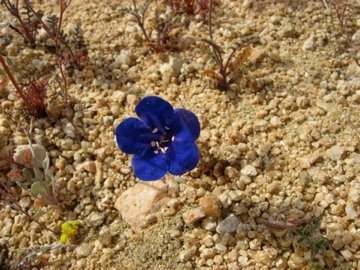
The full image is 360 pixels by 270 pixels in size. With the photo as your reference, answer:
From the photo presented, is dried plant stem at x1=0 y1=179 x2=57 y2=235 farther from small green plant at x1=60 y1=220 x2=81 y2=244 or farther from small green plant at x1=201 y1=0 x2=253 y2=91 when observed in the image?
small green plant at x1=201 y1=0 x2=253 y2=91

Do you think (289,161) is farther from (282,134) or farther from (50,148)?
(50,148)

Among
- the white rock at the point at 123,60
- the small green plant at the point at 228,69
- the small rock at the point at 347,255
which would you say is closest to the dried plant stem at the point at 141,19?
the white rock at the point at 123,60

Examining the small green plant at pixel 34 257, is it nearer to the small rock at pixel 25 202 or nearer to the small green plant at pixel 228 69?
the small rock at pixel 25 202

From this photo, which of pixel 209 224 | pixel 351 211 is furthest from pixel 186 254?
pixel 351 211

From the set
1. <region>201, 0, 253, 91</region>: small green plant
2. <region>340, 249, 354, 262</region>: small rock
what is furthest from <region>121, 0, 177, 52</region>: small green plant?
<region>340, 249, 354, 262</region>: small rock

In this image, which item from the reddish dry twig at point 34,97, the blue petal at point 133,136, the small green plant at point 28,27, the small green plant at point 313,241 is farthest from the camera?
the small green plant at point 28,27

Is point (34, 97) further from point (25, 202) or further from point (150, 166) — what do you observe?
point (150, 166)
